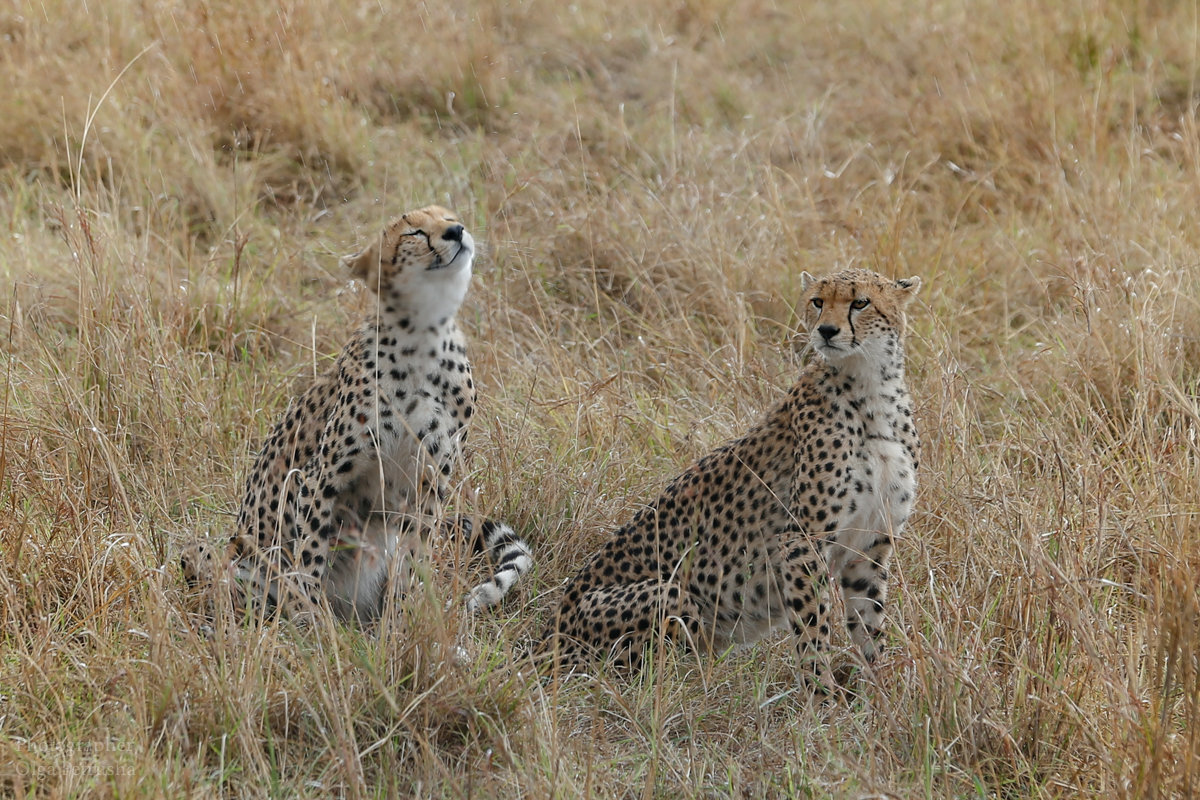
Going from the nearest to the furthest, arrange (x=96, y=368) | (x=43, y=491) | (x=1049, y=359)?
1. (x=43, y=491)
2. (x=96, y=368)
3. (x=1049, y=359)

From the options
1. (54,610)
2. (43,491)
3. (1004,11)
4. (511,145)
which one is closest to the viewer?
(54,610)

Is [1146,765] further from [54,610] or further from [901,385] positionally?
[54,610]

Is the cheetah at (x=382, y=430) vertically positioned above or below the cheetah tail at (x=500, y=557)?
above

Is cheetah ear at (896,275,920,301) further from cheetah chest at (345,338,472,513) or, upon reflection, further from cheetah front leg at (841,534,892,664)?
cheetah chest at (345,338,472,513)

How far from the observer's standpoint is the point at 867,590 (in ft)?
9.68

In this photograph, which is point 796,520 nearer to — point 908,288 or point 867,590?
point 867,590

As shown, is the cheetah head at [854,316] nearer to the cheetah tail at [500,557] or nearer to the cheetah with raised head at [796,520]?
the cheetah with raised head at [796,520]

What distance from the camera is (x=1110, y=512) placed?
9.69 ft

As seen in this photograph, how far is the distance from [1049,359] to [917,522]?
97 cm

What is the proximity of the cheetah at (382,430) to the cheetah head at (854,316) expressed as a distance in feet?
2.43

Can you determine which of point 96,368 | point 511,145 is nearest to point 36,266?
point 96,368

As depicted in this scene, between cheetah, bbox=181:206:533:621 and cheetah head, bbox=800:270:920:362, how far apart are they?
2.43 feet

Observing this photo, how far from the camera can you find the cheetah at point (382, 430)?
9.68 feet

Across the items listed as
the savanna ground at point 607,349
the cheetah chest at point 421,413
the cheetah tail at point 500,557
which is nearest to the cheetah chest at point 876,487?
the savanna ground at point 607,349
